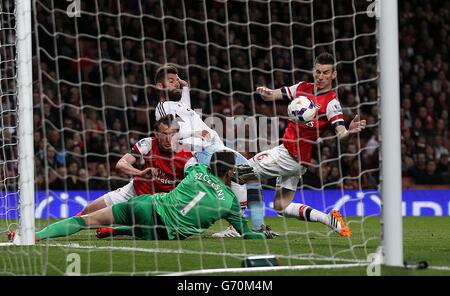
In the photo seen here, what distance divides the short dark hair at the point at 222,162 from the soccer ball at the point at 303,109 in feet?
2.78

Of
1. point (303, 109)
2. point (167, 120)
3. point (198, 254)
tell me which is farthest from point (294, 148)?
point (198, 254)

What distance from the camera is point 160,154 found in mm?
9414

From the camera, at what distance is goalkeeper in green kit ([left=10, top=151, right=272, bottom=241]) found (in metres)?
8.28

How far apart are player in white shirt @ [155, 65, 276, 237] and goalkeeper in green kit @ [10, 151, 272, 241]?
85 centimetres

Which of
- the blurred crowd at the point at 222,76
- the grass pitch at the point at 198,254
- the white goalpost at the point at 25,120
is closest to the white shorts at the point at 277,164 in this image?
the grass pitch at the point at 198,254

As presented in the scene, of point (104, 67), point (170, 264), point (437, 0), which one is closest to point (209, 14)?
point (104, 67)

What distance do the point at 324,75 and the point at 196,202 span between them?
1.91 m

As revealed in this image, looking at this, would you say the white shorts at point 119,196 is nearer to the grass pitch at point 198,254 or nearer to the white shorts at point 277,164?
the grass pitch at point 198,254

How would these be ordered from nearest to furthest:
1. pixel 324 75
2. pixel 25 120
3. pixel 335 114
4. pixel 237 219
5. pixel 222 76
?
pixel 25 120
pixel 237 219
pixel 335 114
pixel 324 75
pixel 222 76

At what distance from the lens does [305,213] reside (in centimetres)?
957

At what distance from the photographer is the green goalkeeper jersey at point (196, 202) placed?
8.29 meters

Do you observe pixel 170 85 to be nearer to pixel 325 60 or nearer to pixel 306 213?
pixel 325 60
